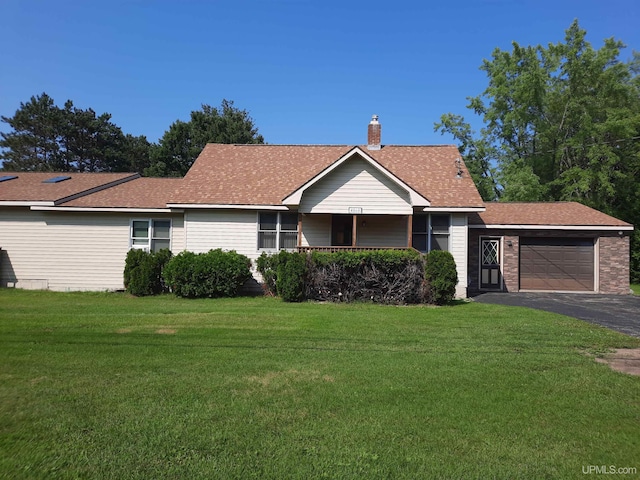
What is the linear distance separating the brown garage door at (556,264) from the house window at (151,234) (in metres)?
14.4

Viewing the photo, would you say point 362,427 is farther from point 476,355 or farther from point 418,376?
point 476,355

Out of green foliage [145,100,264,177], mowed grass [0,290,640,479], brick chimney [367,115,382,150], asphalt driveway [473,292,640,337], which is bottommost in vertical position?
mowed grass [0,290,640,479]

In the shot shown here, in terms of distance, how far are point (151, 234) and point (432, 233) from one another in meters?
10.5

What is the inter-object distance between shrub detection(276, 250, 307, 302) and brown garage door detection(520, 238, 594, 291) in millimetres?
10299

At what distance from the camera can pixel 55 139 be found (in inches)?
1788

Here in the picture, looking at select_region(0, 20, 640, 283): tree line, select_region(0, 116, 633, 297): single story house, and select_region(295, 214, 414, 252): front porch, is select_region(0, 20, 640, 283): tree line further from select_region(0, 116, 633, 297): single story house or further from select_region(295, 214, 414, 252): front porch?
select_region(295, 214, 414, 252): front porch

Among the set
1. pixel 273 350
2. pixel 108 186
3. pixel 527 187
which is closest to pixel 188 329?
pixel 273 350

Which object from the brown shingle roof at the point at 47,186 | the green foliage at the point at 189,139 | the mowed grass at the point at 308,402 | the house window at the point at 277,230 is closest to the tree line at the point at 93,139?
the green foliage at the point at 189,139

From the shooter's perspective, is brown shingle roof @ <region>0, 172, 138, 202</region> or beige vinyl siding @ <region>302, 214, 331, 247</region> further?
brown shingle roof @ <region>0, 172, 138, 202</region>

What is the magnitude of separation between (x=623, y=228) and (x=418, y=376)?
16.2 m

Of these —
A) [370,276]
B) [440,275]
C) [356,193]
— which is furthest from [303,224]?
[440,275]

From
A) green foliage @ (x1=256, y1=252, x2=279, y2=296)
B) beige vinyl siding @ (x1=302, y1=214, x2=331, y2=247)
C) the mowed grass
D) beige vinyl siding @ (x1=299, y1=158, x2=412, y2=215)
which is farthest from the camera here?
beige vinyl siding @ (x1=302, y1=214, x2=331, y2=247)

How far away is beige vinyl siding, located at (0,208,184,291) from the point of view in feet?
53.2

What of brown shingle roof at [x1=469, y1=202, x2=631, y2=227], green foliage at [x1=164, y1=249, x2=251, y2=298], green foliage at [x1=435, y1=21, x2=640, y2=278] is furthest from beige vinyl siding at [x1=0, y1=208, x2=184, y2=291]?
green foliage at [x1=435, y1=21, x2=640, y2=278]
